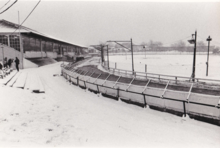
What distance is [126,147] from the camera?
4945 mm

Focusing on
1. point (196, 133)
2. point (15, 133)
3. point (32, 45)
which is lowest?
point (196, 133)

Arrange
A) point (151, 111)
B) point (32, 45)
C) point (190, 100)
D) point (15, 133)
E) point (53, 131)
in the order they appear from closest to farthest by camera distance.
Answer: point (15, 133)
point (53, 131)
point (190, 100)
point (151, 111)
point (32, 45)

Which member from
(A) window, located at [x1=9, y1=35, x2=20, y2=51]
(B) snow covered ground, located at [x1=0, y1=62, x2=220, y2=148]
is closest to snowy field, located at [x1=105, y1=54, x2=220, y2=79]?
(B) snow covered ground, located at [x1=0, y1=62, x2=220, y2=148]

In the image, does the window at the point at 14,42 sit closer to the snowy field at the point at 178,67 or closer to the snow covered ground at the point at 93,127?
the snowy field at the point at 178,67

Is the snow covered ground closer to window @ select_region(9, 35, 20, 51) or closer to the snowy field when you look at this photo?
the snowy field

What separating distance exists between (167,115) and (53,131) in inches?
188

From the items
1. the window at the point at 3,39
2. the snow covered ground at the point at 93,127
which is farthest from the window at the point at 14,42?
the snow covered ground at the point at 93,127

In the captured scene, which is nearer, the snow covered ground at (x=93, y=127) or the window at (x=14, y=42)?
the snow covered ground at (x=93, y=127)

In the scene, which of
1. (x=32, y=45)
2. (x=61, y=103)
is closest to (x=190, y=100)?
(x=61, y=103)

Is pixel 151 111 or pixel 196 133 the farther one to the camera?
pixel 151 111

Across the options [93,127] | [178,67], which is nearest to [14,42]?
[178,67]

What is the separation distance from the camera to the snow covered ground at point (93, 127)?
5188 millimetres

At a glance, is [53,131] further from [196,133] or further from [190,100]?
[190,100]

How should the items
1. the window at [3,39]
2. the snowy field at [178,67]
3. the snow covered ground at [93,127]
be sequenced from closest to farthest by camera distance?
the snow covered ground at [93,127] < the snowy field at [178,67] < the window at [3,39]
